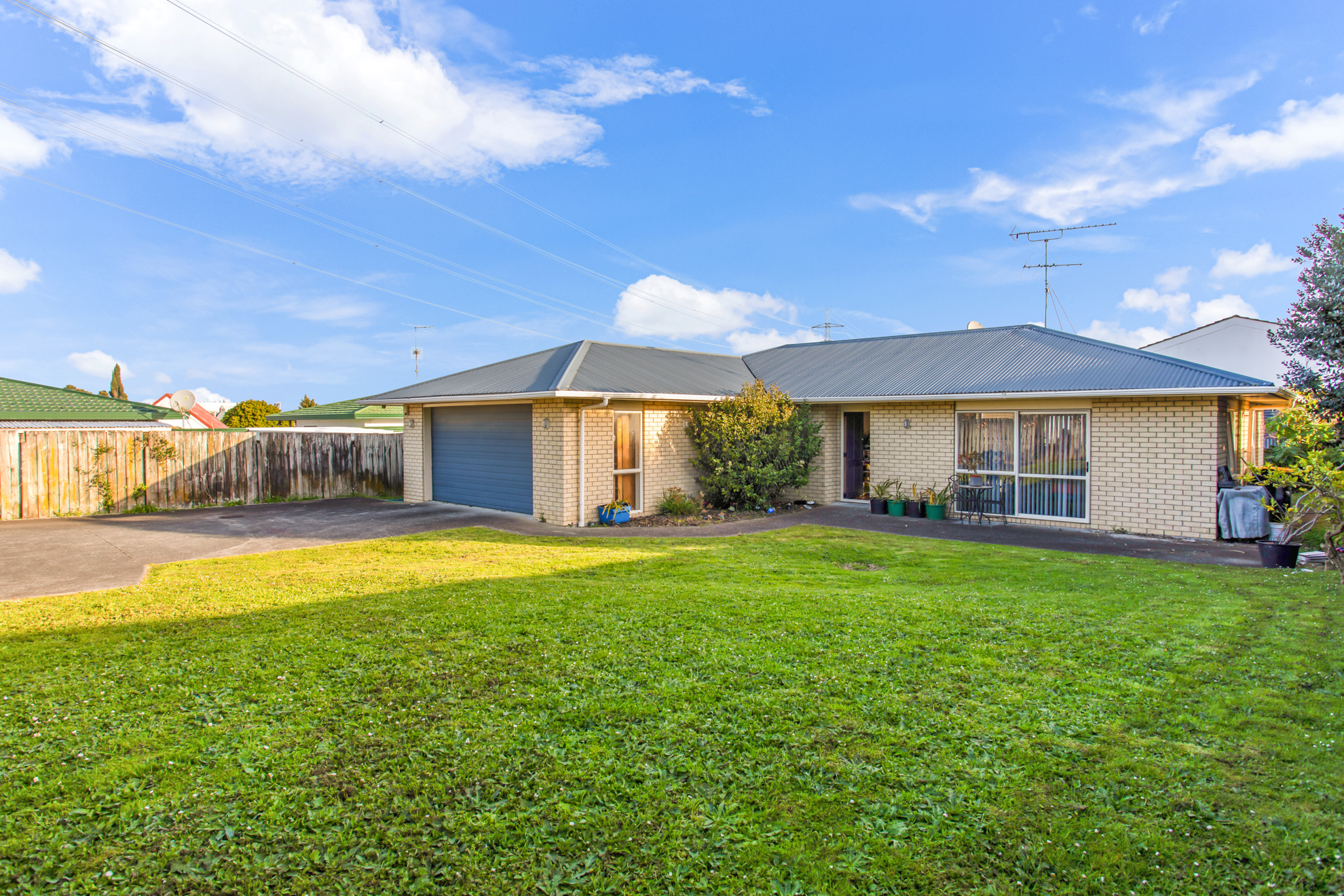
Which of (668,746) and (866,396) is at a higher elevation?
(866,396)

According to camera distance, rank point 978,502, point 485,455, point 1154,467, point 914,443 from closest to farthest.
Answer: point 1154,467 < point 978,502 < point 914,443 < point 485,455

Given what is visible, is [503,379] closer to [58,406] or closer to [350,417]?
[58,406]

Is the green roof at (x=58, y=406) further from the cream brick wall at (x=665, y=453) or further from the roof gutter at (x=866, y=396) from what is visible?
the cream brick wall at (x=665, y=453)

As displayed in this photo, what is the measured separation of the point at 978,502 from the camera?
1354 cm

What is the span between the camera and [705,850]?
9.19 feet

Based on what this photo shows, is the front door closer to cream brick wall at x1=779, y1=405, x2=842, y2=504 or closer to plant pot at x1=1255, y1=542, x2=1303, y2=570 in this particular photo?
cream brick wall at x1=779, y1=405, x2=842, y2=504

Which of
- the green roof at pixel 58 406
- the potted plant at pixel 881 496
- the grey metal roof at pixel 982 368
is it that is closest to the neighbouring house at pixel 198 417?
the green roof at pixel 58 406

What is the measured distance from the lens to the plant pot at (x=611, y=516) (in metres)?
13.2

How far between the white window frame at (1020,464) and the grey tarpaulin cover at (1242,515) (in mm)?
1892

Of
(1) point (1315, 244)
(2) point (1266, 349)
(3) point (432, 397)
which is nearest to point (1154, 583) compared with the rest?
(1) point (1315, 244)

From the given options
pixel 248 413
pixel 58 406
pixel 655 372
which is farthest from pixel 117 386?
pixel 655 372

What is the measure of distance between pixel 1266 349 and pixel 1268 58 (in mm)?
14222

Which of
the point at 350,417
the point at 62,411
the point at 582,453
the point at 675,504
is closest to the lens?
the point at 582,453

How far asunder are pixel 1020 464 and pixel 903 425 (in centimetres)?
243
